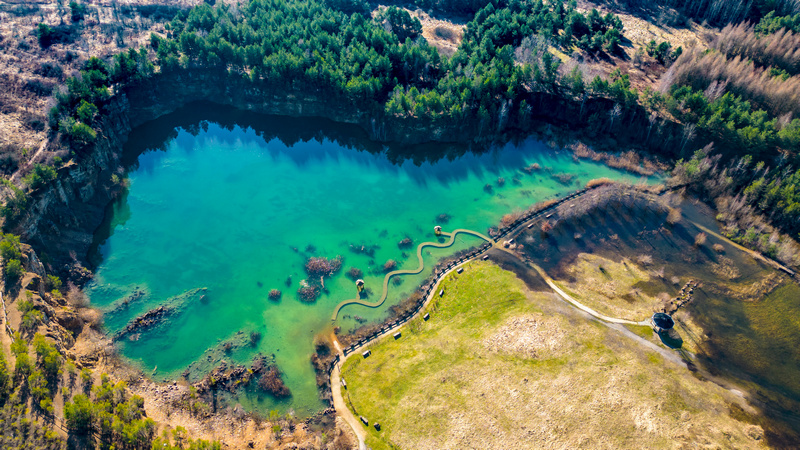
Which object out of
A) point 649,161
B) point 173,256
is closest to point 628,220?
point 649,161

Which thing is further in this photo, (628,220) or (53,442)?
(628,220)

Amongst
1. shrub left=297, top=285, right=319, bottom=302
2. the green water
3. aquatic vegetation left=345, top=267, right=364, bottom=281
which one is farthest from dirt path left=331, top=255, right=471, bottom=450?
aquatic vegetation left=345, top=267, right=364, bottom=281

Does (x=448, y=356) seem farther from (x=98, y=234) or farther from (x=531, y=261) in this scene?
(x=98, y=234)

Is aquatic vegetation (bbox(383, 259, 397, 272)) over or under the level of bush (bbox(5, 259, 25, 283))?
under

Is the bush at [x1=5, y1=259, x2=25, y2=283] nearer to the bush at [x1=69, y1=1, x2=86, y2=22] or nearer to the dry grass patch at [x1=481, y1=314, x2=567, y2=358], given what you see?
the dry grass patch at [x1=481, y1=314, x2=567, y2=358]

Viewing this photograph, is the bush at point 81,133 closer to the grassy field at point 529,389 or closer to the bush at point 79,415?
the bush at point 79,415

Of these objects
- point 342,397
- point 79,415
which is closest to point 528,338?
point 342,397
